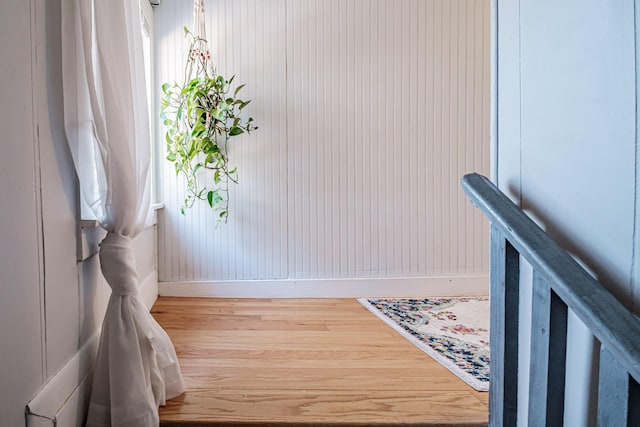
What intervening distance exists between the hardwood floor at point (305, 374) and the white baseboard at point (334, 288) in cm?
27

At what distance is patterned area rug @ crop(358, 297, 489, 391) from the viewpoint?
1.58 m

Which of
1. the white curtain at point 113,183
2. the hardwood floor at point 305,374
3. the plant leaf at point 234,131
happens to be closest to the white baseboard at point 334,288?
the hardwood floor at point 305,374

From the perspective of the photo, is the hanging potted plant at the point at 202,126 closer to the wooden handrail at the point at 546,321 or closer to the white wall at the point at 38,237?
the white wall at the point at 38,237

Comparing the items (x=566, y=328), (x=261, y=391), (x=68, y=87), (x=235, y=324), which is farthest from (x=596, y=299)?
(x=235, y=324)

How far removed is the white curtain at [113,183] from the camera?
1082 mm

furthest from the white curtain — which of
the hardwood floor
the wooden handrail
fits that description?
the wooden handrail

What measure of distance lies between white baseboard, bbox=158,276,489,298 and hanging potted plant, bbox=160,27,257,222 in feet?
1.53

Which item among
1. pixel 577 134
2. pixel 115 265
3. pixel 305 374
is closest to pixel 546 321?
pixel 577 134

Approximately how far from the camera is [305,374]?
1.50 meters

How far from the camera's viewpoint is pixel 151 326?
1.21 m

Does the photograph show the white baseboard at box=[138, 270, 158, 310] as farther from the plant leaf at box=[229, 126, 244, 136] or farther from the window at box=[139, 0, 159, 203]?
the plant leaf at box=[229, 126, 244, 136]

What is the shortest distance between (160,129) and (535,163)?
2280 mm

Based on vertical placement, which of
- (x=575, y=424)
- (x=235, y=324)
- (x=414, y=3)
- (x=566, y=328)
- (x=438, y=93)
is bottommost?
(x=235, y=324)

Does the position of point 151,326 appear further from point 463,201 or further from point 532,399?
point 463,201
